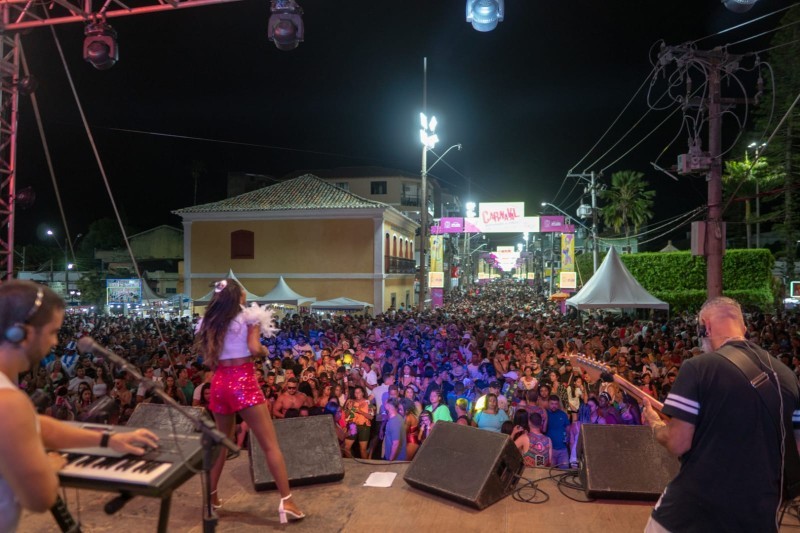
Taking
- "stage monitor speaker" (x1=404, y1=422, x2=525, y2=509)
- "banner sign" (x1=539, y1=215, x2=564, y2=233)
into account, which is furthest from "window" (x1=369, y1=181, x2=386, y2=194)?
"stage monitor speaker" (x1=404, y1=422, x2=525, y2=509)

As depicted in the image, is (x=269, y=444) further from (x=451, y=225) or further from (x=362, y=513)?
(x=451, y=225)

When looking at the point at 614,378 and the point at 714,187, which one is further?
the point at 714,187

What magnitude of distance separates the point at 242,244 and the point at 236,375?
25885 millimetres

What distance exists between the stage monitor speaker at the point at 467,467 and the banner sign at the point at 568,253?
20957 millimetres

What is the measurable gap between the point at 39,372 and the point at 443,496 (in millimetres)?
9275

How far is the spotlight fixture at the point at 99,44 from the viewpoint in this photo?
6293mm

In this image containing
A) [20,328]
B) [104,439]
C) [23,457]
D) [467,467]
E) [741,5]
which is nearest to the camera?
[23,457]

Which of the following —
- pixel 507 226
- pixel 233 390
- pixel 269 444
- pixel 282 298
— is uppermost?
pixel 507 226

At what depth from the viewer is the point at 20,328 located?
185 cm

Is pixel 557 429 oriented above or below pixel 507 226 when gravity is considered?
below

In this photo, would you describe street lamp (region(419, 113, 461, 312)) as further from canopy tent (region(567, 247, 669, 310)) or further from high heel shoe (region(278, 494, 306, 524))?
high heel shoe (region(278, 494, 306, 524))

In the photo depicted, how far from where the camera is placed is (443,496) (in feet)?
12.9

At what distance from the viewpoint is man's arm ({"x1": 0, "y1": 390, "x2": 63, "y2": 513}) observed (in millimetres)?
1599

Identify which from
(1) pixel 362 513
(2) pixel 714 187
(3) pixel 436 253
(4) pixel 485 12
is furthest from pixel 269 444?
(3) pixel 436 253
